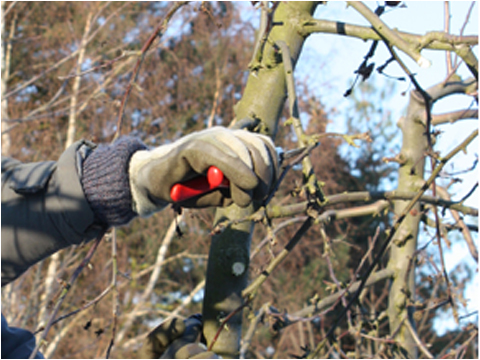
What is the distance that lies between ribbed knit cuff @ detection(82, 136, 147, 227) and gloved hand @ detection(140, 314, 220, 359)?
0.48 meters

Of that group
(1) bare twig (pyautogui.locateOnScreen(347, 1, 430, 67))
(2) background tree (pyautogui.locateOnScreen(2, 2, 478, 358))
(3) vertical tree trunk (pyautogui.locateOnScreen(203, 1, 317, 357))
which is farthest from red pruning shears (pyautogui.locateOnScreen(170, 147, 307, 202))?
(2) background tree (pyautogui.locateOnScreen(2, 2, 478, 358))

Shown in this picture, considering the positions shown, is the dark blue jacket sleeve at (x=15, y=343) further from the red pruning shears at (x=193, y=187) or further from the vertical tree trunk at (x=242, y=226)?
the red pruning shears at (x=193, y=187)

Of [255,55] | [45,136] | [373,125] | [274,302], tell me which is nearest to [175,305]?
[274,302]

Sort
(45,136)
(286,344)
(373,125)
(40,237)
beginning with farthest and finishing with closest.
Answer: (373,125) → (286,344) → (45,136) → (40,237)

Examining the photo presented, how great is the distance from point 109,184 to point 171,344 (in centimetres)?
64

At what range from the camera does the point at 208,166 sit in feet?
4.10

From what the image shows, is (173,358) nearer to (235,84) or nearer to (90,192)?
(90,192)

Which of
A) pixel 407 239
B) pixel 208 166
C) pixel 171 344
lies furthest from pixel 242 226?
pixel 407 239

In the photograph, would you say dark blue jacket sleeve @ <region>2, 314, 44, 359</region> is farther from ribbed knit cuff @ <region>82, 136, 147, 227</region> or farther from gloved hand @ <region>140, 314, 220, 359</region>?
ribbed knit cuff @ <region>82, 136, 147, 227</region>

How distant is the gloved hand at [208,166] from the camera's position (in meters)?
1.23

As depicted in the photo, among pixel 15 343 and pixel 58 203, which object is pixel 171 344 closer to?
pixel 15 343

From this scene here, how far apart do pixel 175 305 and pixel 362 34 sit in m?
10.4

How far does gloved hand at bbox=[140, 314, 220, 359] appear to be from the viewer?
1.62 metres

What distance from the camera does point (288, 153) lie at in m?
1.61
